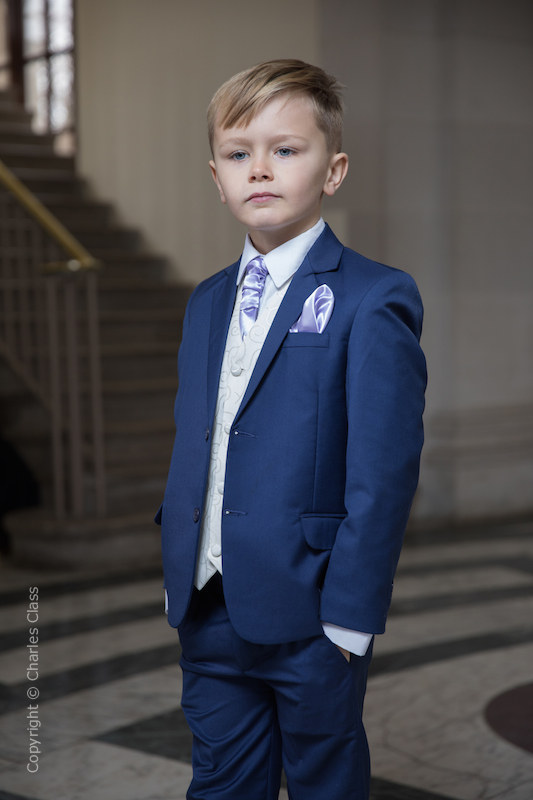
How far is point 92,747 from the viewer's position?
268 centimetres

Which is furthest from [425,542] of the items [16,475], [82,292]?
[82,292]

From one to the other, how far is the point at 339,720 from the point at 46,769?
4.21 ft

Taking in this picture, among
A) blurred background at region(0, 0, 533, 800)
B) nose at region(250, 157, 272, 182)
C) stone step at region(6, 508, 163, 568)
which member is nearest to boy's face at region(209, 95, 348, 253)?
nose at region(250, 157, 272, 182)

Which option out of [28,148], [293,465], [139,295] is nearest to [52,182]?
[28,148]

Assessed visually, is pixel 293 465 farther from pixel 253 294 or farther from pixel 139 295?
pixel 139 295

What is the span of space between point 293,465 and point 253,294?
276 millimetres

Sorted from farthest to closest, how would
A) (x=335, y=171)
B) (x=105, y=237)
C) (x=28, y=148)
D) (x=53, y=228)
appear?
(x=28, y=148) < (x=105, y=237) < (x=53, y=228) < (x=335, y=171)

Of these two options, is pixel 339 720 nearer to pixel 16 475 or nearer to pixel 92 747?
pixel 92 747

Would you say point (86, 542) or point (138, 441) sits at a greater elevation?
point (138, 441)

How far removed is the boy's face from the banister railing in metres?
3.43

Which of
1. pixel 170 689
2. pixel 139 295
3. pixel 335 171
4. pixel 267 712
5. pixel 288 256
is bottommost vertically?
pixel 170 689

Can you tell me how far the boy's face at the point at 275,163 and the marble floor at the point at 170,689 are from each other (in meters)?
1.44

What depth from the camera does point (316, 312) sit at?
5.01 ft

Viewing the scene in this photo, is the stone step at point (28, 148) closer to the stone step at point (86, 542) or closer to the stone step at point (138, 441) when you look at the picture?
A: the stone step at point (138, 441)
